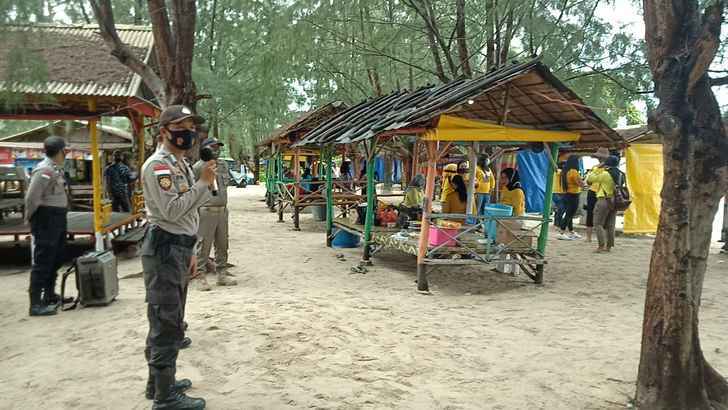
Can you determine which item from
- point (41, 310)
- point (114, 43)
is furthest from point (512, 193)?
point (41, 310)

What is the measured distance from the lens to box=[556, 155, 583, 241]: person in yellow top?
12.1 m

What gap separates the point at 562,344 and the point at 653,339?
162 cm

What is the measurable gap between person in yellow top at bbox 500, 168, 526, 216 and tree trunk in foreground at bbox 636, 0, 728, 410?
16.2 feet

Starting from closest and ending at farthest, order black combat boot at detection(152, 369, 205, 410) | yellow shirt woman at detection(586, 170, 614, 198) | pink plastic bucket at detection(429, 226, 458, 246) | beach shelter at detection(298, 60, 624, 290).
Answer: black combat boot at detection(152, 369, 205, 410) → beach shelter at detection(298, 60, 624, 290) → pink plastic bucket at detection(429, 226, 458, 246) → yellow shirt woman at detection(586, 170, 614, 198)

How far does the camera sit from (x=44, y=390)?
3.86 m

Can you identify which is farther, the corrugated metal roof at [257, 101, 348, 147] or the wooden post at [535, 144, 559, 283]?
the corrugated metal roof at [257, 101, 348, 147]

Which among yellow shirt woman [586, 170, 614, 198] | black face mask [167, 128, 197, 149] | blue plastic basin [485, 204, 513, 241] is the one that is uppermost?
black face mask [167, 128, 197, 149]

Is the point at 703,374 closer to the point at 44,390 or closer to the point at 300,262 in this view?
the point at 44,390

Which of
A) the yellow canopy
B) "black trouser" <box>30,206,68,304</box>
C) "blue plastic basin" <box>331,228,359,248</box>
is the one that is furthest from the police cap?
"blue plastic basin" <box>331,228,359,248</box>

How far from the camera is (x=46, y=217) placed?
5738mm

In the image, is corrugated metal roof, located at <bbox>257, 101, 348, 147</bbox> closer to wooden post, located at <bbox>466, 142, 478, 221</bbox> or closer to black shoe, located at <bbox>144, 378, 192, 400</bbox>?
wooden post, located at <bbox>466, 142, 478, 221</bbox>

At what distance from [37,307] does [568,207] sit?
1107cm

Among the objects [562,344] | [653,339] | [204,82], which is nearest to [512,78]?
[562,344]

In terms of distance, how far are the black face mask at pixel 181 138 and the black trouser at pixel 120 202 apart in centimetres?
1058
